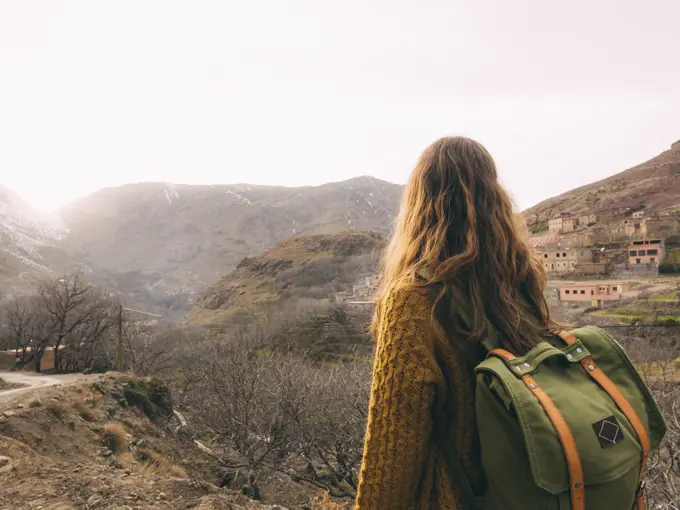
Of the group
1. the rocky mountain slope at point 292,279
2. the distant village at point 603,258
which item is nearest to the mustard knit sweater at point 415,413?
the distant village at point 603,258

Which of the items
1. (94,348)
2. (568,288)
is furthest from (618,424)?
(568,288)

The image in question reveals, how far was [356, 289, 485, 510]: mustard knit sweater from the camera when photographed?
128cm

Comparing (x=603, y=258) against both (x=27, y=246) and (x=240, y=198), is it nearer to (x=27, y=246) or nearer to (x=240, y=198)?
(x=27, y=246)

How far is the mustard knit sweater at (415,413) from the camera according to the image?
128 cm

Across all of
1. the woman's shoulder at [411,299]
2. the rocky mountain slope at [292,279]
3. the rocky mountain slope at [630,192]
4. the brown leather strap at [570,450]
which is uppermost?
the rocky mountain slope at [630,192]

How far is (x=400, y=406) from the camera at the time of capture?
1.29 meters

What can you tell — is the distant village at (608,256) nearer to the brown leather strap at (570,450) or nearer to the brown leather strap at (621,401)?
the brown leather strap at (621,401)

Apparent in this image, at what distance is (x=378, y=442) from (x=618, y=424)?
65cm

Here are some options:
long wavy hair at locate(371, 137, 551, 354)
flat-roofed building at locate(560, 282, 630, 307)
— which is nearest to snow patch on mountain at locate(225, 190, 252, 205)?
flat-roofed building at locate(560, 282, 630, 307)

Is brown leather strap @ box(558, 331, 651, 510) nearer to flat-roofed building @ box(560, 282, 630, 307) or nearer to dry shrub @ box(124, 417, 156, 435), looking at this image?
dry shrub @ box(124, 417, 156, 435)

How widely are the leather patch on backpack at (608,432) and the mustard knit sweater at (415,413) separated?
0.34 metres

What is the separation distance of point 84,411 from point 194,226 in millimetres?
142859

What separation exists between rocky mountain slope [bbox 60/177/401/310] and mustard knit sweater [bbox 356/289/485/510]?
10803 cm

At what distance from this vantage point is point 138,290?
108750mm
